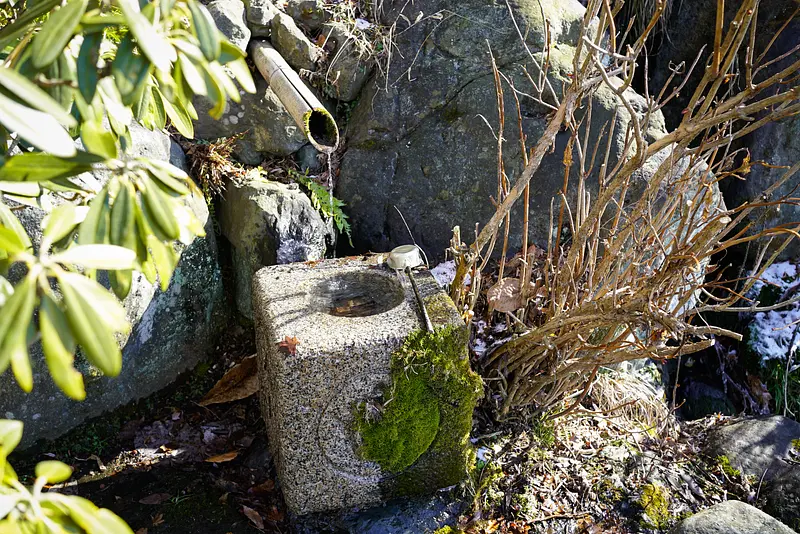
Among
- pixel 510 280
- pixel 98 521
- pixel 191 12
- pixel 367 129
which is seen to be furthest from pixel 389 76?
pixel 98 521

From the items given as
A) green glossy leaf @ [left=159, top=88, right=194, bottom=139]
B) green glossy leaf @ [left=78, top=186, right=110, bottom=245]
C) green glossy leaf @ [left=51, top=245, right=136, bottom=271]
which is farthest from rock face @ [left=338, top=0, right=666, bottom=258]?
green glossy leaf @ [left=51, top=245, right=136, bottom=271]

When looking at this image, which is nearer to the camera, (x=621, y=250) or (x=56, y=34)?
(x=56, y=34)

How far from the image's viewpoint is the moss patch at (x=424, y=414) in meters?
2.56

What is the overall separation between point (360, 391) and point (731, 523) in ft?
5.59

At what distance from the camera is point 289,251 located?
3.63 meters

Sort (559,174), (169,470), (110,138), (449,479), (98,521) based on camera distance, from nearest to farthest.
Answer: (98,521), (110,138), (449,479), (169,470), (559,174)

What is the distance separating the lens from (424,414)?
2.67 metres

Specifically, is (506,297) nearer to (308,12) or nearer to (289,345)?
(289,345)

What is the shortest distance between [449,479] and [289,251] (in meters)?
1.59

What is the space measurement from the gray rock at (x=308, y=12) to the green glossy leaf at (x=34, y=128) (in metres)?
3.51

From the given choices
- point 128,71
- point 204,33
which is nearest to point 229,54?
point 204,33

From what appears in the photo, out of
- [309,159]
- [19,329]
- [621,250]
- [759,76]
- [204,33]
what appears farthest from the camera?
[759,76]

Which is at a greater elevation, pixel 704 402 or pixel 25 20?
pixel 25 20

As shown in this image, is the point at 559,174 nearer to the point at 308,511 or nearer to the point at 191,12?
the point at 308,511
